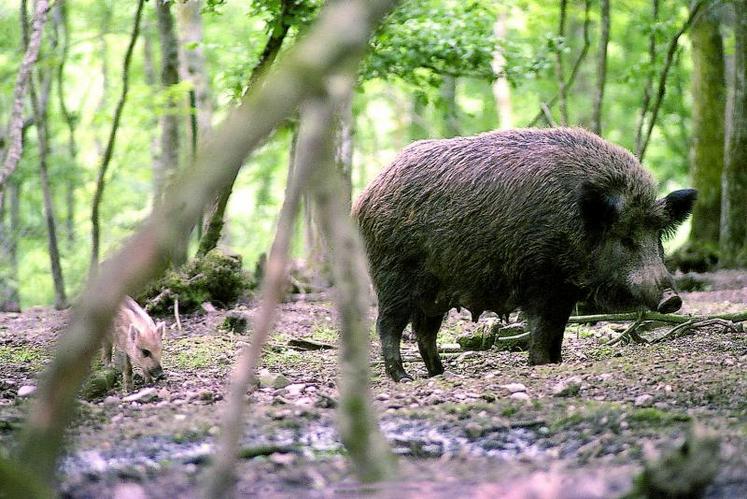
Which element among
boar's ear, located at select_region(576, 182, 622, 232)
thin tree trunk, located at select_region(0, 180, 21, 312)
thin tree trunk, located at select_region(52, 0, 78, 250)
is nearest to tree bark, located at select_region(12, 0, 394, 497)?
boar's ear, located at select_region(576, 182, 622, 232)

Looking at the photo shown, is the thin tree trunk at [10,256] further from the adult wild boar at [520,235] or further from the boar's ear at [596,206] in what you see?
the boar's ear at [596,206]

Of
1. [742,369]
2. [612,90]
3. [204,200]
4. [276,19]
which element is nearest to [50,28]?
[276,19]

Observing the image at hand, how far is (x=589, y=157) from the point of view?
24.6 ft

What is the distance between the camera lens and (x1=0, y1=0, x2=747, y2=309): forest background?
11.6 m

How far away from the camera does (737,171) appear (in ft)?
46.2

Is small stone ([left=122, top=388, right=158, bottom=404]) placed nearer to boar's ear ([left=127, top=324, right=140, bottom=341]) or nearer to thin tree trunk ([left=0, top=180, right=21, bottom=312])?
boar's ear ([left=127, top=324, right=140, bottom=341])

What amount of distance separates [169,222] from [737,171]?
42.2 ft

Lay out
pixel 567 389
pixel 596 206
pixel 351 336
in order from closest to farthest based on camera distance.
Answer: pixel 351 336
pixel 567 389
pixel 596 206

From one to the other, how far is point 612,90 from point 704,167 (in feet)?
35.1

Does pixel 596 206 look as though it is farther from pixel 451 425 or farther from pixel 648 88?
pixel 648 88

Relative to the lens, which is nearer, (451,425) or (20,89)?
(451,425)

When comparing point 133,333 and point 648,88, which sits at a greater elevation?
point 648,88

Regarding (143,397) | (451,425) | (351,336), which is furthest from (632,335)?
(351,336)

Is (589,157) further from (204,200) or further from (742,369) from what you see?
(204,200)
